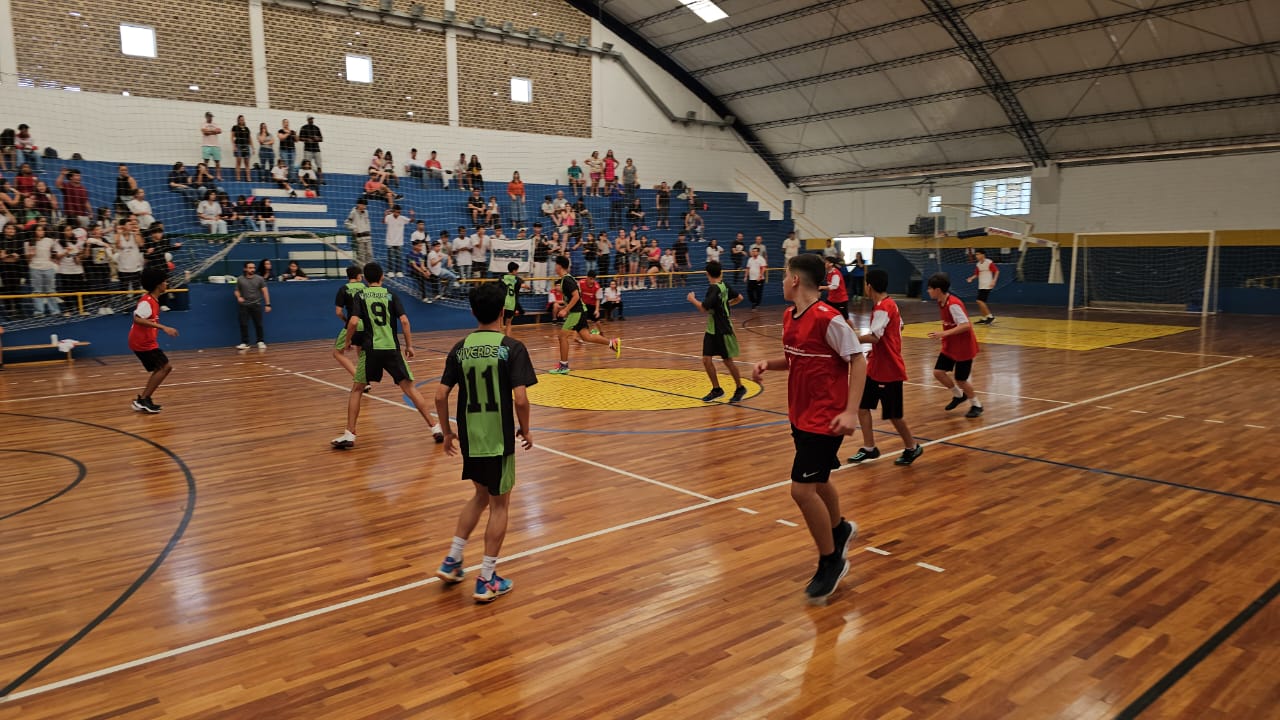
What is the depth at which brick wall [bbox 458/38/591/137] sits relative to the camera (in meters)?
24.5

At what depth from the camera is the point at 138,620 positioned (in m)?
3.99

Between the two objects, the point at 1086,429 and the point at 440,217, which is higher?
the point at 440,217

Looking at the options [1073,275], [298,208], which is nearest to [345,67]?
[298,208]

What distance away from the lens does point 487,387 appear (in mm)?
4172

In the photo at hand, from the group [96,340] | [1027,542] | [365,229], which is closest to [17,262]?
[96,340]

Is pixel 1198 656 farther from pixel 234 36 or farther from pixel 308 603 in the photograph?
pixel 234 36

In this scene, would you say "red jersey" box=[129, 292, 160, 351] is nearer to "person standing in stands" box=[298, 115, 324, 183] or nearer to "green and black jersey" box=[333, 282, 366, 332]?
"green and black jersey" box=[333, 282, 366, 332]

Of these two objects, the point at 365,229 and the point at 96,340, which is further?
the point at 365,229

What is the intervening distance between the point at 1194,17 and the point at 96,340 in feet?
81.6

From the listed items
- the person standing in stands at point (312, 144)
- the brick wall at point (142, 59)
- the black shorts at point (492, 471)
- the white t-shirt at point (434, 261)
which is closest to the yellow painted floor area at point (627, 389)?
the black shorts at point (492, 471)

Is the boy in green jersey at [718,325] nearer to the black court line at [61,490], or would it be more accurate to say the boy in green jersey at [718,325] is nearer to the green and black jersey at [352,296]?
the green and black jersey at [352,296]

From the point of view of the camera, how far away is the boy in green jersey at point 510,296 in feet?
29.6

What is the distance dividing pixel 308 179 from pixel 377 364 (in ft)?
47.1

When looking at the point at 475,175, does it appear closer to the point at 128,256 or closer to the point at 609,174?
the point at 609,174
